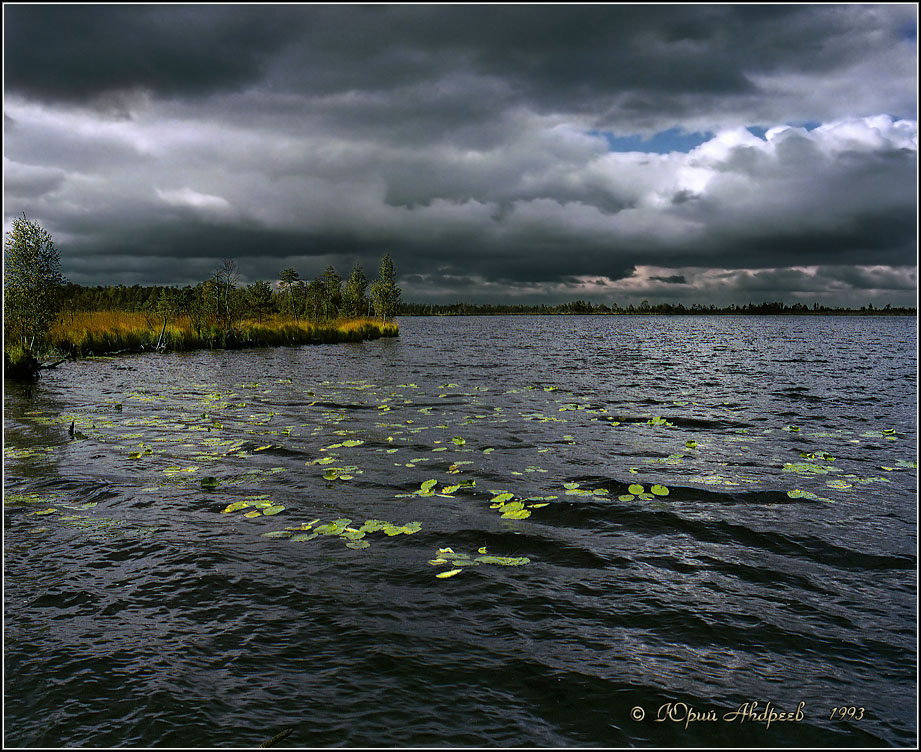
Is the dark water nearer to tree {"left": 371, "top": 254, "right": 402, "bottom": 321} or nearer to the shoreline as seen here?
the shoreline

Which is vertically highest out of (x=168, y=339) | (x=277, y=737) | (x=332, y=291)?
(x=332, y=291)

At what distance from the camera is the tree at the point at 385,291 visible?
89000mm

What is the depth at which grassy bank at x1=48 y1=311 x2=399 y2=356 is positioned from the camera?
124 feet

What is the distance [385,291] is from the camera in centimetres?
8906

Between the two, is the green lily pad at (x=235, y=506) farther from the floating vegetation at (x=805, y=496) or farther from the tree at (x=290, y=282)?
the tree at (x=290, y=282)

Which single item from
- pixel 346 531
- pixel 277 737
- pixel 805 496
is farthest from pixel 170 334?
pixel 277 737

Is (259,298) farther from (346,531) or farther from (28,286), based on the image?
(346,531)

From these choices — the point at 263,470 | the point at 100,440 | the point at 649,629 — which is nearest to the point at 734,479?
the point at 649,629

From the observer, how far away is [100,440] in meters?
14.0

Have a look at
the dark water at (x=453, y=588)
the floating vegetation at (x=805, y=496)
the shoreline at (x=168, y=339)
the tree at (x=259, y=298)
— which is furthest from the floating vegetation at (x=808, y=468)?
the tree at (x=259, y=298)

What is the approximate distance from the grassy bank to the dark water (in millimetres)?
25839

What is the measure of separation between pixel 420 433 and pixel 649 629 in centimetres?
1053

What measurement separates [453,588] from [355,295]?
89518 millimetres

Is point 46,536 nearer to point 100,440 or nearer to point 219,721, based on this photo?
point 219,721
